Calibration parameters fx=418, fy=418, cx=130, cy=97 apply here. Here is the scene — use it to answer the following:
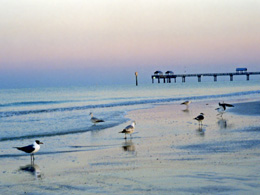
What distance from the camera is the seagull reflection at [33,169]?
27.7ft

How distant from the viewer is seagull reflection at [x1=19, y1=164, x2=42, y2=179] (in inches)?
332

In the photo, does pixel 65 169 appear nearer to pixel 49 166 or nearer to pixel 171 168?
pixel 49 166

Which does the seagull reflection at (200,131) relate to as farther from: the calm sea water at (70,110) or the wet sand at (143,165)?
the calm sea water at (70,110)

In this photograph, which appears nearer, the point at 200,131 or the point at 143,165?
the point at 143,165

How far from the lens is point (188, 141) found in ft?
39.5

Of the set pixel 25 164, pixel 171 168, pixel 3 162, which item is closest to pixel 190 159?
pixel 171 168

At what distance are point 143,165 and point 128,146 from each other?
9.67ft

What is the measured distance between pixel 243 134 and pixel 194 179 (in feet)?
19.9

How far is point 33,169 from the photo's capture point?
9055 mm

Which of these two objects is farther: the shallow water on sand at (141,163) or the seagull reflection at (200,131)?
the seagull reflection at (200,131)

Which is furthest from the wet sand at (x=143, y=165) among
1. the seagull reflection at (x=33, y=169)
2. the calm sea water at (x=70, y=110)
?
the calm sea water at (x=70, y=110)

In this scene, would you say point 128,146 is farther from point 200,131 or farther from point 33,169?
point 200,131

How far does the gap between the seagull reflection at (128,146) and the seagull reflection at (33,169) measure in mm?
2649

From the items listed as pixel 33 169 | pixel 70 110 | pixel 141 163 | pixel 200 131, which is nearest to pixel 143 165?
pixel 141 163
